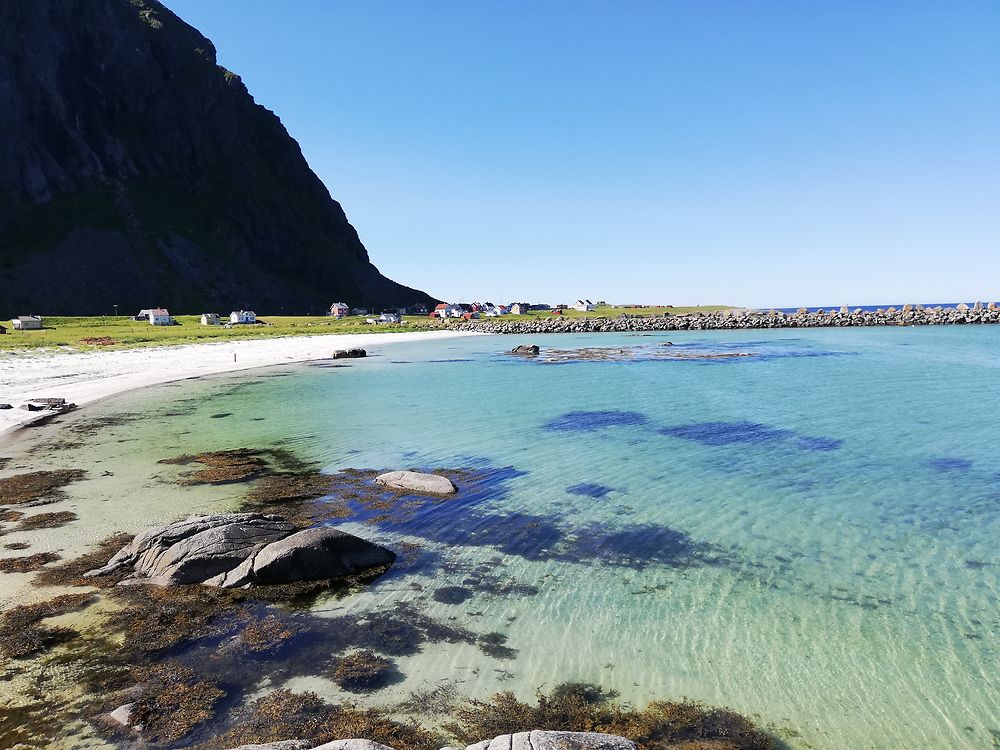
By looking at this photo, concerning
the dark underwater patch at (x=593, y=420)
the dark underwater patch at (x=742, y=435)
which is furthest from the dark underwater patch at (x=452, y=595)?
the dark underwater patch at (x=593, y=420)

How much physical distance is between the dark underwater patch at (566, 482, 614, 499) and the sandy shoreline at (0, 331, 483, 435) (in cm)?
2607

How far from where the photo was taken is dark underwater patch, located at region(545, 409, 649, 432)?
1166 inches

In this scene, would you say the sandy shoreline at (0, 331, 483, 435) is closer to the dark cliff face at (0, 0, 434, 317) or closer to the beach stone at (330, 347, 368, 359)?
the beach stone at (330, 347, 368, 359)

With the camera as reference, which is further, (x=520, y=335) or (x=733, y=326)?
(x=733, y=326)

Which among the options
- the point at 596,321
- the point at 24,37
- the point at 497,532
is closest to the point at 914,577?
the point at 497,532

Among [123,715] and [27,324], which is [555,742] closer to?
[123,715]

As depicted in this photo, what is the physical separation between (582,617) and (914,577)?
762 centimetres

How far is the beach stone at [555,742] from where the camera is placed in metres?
6.51

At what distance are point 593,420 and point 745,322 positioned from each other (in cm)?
12717

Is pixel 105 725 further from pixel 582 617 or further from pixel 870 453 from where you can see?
pixel 870 453

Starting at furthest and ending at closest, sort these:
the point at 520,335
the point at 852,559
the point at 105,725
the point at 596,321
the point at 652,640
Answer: the point at 596,321
the point at 520,335
the point at 852,559
the point at 652,640
the point at 105,725

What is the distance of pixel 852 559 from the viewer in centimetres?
1351

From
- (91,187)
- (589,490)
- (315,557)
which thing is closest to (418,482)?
(589,490)

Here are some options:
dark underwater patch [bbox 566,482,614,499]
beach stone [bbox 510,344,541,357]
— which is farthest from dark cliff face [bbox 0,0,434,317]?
dark underwater patch [bbox 566,482,614,499]
